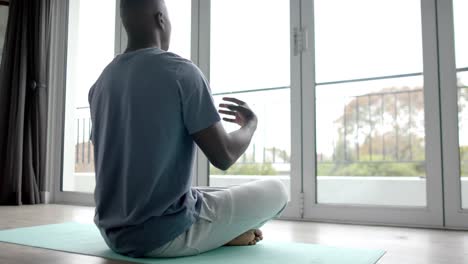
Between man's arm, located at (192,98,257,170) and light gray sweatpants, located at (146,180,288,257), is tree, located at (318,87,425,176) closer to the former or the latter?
light gray sweatpants, located at (146,180,288,257)

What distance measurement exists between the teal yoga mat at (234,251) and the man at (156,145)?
0.24 feet

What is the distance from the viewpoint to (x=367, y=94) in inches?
159

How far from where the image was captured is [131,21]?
134cm

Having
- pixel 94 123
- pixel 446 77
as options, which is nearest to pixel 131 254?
pixel 94 123

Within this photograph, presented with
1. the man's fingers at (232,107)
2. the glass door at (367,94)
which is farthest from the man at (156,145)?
the glass door at (367,94)

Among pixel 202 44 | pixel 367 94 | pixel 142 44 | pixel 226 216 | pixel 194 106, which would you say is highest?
pixel 202 44

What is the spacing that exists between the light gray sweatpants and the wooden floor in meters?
0.15

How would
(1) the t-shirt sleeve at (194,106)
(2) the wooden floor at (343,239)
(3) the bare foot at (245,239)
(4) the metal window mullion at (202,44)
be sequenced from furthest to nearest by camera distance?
(4) the metal window mullion at (202,44) < (3) the bare foot at (245,239) < (2) the wooden floor at (343,239) < (1) the t-shirt sleeve at (194,106)

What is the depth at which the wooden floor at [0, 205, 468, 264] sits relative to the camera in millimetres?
1439

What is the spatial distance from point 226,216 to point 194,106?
1.30ft

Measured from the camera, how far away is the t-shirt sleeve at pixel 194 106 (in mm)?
1207

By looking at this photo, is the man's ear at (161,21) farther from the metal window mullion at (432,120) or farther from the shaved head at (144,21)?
the metal window mullion at (432,120)

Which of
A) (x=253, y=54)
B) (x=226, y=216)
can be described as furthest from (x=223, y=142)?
(x=253, y=54)

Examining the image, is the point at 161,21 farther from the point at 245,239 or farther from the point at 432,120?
the point at 432,120
